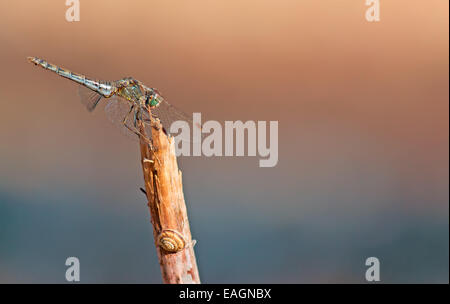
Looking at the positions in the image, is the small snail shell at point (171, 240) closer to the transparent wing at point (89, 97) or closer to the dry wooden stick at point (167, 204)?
the dry wooden stick at point (167, 204)

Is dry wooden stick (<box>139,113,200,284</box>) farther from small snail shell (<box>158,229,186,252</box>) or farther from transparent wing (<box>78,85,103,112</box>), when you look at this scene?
transparent wing (<box>78,85,103,112</box>)

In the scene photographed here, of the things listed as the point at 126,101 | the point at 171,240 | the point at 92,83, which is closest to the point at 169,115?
the point at 126,101

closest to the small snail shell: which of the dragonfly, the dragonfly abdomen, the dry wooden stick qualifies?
the dry wooden stick

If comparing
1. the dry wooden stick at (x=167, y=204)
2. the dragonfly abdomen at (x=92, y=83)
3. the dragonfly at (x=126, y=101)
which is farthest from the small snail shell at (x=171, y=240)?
the dragonfly abdomen at (x=92, y=83)

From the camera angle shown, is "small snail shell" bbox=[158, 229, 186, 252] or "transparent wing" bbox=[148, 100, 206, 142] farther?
"transparent wing" bbox=[148, 100, 206, 142]

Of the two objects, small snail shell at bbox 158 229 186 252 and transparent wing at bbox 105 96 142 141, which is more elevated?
transparent wing at bbox 105 96 142 141
